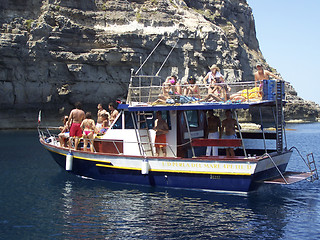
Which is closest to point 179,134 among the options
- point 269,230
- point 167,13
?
point 269,230

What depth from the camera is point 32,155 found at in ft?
78.8

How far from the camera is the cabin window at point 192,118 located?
49.5 ft

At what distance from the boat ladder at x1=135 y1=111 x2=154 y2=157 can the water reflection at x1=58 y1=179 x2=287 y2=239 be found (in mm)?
1378

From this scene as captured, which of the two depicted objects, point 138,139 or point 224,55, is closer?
point 138,139

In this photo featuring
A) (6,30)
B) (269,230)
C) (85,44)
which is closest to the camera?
(269,230)

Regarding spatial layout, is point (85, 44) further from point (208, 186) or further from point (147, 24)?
point (208, 186)

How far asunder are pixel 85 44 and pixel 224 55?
1972 cm

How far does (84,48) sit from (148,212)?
39.5 m

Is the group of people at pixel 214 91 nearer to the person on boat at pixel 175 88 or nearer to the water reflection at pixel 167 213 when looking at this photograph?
the person on boat at pixel 175 88

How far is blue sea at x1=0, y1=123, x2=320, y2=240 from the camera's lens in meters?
10.4

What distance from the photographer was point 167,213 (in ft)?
38.9

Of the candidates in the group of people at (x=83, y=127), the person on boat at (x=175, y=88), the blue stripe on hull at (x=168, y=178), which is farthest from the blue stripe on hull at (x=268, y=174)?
the group of people at (x=83, y=127)

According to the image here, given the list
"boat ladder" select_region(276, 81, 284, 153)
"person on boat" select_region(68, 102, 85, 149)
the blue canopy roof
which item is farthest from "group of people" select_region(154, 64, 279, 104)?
"person on boat" select_region(68, 102, 85, 149)

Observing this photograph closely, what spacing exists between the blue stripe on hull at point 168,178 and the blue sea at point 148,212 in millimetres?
234
